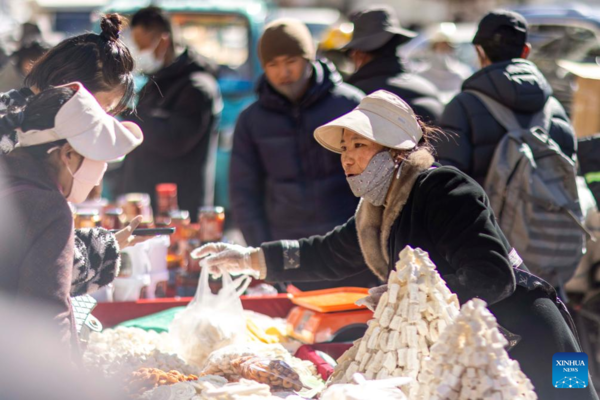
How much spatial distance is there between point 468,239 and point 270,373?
0.70 meters

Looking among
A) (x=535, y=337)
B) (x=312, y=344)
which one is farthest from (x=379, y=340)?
(x=312, y=344)

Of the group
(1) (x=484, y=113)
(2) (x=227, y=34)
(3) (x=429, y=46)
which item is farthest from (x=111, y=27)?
(3) (x=429, y=46)

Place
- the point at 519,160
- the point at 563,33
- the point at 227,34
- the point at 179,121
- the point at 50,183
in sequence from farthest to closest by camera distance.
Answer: the point at 563,33 → the point at 227,34 → the point at 179,121 → the point at 519,160 → the point at 50,183

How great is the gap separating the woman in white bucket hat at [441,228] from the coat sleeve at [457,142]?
0.84 metres

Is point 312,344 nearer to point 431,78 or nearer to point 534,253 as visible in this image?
point 534,253

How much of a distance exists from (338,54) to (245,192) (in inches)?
132

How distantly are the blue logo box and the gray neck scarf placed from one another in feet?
2.24

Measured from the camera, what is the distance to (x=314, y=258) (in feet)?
9.33

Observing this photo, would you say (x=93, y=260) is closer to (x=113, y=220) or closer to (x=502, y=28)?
(x=113, y=220)

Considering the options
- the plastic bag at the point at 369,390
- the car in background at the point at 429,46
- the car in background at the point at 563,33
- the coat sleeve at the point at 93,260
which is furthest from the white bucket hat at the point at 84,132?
the car in background at the point at 563,33

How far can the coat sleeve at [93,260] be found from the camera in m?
2.44

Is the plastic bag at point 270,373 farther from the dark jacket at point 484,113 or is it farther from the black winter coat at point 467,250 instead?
the dark jacket at point 484,113

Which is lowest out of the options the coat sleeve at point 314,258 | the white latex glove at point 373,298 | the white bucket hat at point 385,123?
the coat sleeve at point 314,258

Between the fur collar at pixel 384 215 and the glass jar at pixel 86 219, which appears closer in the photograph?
the fur collar at pixel 384 215
